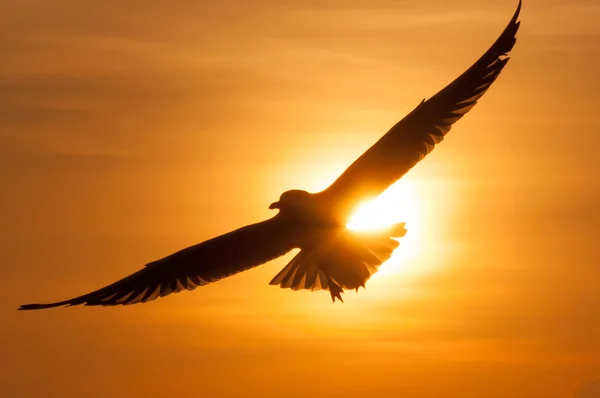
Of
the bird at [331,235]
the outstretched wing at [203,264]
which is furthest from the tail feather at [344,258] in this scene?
the outstretched wing at [203,264]

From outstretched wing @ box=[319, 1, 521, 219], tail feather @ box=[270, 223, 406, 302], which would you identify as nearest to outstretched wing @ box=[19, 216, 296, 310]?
tail feather @ box=[270, 223, 406, 302]

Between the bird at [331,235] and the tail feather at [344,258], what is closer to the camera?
the bird at [331,235]

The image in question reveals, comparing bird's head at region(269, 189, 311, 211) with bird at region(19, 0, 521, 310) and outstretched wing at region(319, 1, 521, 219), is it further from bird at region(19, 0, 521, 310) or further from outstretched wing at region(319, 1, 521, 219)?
outstretched wing at region(319, 1, 521, 219)

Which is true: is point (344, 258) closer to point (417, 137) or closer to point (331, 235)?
point (331, 235)

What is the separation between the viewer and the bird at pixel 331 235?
23547 mm

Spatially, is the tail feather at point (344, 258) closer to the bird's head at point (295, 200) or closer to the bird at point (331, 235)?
the bird at point (331, 235)

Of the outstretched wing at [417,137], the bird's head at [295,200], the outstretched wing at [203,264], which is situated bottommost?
the outstretched wing at [203,264]

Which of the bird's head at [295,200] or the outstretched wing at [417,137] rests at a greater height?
the outstretched wing at [417,137]

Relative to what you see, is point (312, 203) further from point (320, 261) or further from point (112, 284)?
point (112, 284)

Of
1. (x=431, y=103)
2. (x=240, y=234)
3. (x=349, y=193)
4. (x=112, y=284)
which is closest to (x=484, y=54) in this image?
(x=431, y=103)

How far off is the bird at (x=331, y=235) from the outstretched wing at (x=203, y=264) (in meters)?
0.02

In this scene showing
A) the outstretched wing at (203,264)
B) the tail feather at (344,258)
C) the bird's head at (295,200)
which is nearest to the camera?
A: the bird's head at (295,200)

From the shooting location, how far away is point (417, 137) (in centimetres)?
2369

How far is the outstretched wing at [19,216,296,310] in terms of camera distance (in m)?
24.2
